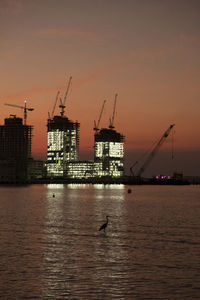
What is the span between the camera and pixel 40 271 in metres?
34.6

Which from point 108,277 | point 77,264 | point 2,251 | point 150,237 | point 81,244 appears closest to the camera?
point 108,277

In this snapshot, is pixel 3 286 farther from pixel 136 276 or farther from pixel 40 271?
pixel 136 276

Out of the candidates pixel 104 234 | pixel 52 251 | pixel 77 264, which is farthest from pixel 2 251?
pixel 104 234

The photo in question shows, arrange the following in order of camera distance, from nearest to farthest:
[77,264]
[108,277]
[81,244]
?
1. [108,277]
2. [77,264]
3. [81,244]

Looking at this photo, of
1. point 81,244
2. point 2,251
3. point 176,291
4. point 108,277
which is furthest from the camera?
point 81,244

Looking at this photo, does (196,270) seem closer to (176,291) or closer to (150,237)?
(176,291)

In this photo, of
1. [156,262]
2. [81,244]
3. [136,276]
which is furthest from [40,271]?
[81,244]

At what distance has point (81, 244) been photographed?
4669 centimetres

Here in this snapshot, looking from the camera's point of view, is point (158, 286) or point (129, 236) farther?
point (129, 236)

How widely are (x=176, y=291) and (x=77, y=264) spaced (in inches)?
385

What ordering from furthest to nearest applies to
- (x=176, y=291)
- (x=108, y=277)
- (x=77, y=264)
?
(x=77, y=264)
(x=108, y=277)
(x=176, y=291)

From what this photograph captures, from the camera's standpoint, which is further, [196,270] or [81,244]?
[81,244]

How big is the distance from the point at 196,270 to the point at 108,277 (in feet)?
21.3

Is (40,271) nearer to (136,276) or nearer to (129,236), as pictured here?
(136,276)
